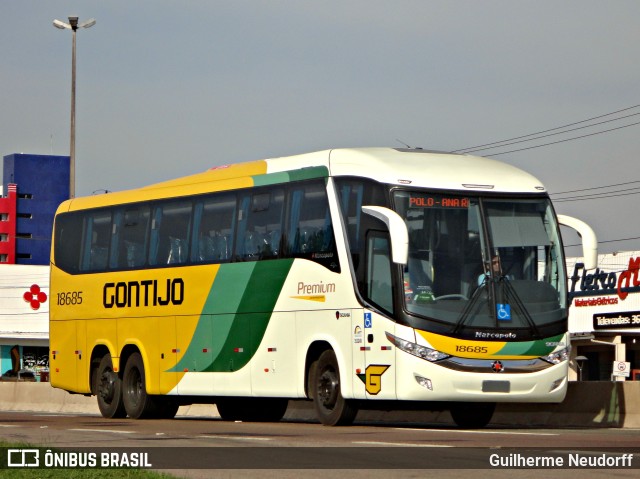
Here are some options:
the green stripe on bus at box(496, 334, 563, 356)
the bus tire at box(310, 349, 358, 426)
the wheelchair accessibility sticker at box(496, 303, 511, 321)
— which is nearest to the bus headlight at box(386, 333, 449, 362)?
the green stripe on bus at box(496, 334, 563, 356)

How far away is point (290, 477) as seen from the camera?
11.9 m

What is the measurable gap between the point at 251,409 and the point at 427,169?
744cm

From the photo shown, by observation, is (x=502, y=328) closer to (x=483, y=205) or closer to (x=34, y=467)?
(x=483, y=205)

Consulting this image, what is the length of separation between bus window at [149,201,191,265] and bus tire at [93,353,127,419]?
8.56ft

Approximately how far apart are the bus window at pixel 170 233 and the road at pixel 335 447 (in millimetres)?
5442

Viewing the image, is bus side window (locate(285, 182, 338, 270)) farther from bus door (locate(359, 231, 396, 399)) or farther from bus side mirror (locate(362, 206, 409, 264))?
bus side mirror (locate(362, 206, 409, 264))

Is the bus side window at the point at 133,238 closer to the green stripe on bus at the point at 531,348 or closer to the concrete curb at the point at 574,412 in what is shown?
the concrete curb at the point at 574,412

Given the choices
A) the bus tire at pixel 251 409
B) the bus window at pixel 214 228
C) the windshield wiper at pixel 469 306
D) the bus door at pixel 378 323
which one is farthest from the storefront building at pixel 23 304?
the windshield wiper at pixel 469 306

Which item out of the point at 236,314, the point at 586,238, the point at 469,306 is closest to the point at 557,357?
the point at 469,306

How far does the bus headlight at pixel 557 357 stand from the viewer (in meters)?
20.8

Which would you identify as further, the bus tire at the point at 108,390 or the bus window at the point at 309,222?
the bus tire at the point at 108,390

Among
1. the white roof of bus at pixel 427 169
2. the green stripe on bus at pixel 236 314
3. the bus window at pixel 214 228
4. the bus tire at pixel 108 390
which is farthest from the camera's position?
the bus tire at pixel 108 390

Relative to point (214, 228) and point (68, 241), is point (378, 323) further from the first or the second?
point (68, 241)

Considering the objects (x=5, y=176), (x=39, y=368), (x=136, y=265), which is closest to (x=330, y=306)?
(x=136, y=265)
